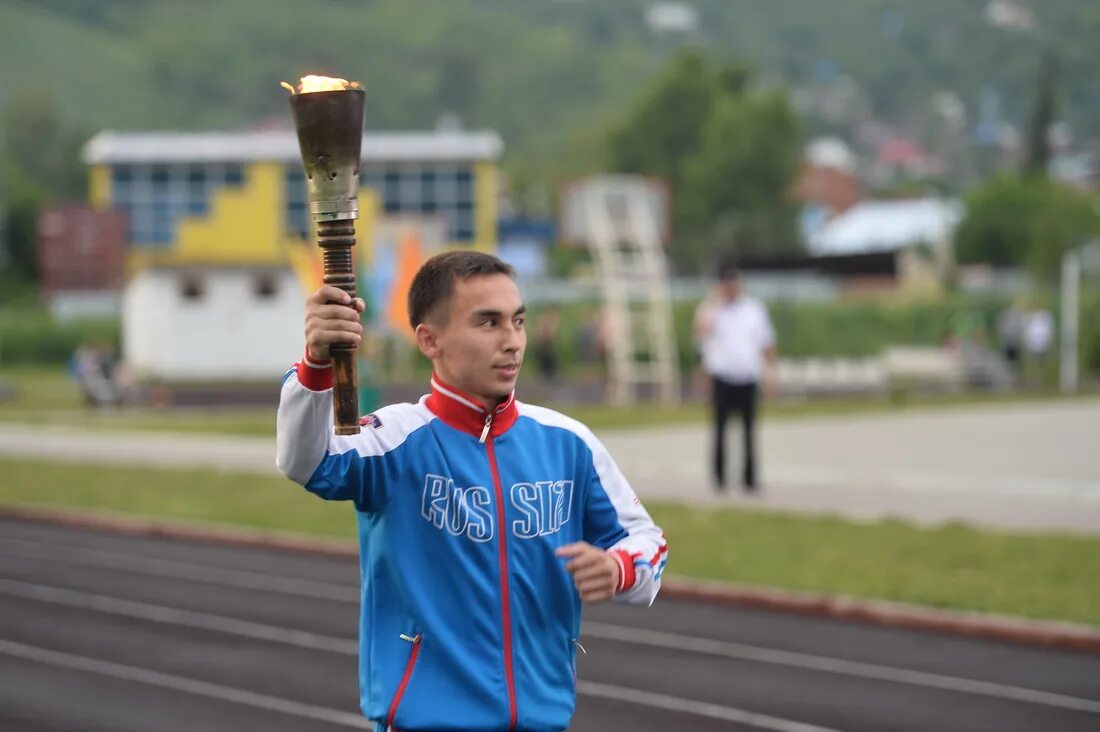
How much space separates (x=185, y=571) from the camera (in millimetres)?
12805

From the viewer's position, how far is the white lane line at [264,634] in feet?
26.6

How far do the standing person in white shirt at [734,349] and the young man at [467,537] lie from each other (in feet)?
37.5

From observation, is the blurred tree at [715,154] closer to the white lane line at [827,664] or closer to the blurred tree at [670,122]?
the blurred tree at [670,122]

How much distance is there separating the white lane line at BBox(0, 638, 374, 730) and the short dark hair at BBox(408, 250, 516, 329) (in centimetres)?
406

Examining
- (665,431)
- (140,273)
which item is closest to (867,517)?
(665,431)

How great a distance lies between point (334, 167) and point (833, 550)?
9.38m

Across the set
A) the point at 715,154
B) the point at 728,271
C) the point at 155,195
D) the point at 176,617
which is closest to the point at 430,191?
the point at 155,195

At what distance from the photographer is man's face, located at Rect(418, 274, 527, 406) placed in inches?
153

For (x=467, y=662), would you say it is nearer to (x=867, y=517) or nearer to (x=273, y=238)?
(x=867, y=517)

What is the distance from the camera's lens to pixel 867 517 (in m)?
14.3

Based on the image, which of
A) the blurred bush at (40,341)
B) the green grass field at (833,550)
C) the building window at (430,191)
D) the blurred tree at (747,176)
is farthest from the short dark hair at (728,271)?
the blurred tree at (747,176)

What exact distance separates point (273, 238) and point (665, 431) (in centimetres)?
2787

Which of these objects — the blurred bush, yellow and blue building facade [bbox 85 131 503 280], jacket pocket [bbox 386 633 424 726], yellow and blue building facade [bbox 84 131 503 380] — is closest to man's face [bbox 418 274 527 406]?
jacket pocket [bbox 386 633 424 726]

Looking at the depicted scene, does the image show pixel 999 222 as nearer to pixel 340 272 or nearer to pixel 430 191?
pixel 430 191
